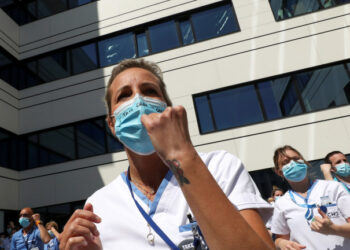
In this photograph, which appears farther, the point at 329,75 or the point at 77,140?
the point at 77,140

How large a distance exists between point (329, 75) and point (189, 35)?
4.87 m

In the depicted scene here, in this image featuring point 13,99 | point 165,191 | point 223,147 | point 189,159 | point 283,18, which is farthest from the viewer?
point 13,99

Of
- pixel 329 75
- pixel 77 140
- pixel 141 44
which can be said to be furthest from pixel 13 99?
pixel 329 75

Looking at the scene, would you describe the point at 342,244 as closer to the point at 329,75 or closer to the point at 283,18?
the point at 329,75

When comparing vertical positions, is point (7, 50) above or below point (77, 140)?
above

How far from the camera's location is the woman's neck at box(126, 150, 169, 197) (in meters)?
1.29

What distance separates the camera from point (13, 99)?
9.21m

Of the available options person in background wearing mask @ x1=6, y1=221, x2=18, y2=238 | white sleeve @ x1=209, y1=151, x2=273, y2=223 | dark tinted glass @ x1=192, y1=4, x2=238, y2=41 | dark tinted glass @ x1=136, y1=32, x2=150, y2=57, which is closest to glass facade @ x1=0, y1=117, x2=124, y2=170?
person in background wearing mask @ x1=6, y1=221, x2=18, y2=238

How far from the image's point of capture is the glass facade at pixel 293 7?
766 centimetres

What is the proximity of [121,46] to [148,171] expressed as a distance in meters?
8.55

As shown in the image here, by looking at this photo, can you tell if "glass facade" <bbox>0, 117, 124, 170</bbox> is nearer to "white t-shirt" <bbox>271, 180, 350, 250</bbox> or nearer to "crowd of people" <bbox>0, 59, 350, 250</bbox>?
"white t-shirt" <bbox>271, 180, 350, 250</bbox>

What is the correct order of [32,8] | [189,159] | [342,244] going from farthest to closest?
[32,8] → [342,244] → [189,159]

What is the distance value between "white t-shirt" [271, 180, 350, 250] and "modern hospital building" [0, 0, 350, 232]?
14.0 ft

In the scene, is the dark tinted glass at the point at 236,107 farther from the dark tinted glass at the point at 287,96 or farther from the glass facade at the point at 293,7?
the glass facade at the point at 293,7
